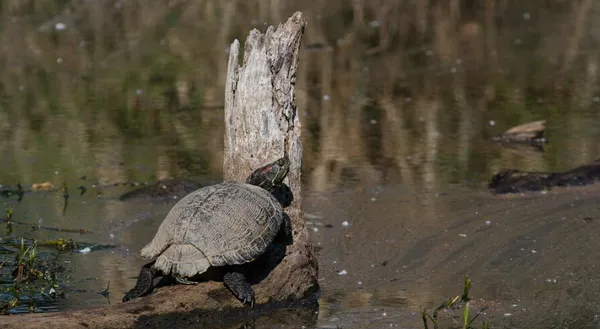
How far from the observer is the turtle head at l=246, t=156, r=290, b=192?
7.00m

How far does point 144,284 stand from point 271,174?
106cm

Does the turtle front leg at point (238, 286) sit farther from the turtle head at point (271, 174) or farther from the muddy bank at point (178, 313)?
the turtle head at point (271, 174)

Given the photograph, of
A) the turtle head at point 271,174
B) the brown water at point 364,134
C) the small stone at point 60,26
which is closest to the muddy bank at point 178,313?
the brown water at point 364,134

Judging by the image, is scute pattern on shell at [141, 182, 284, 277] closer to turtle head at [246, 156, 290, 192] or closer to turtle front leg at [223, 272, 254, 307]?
turtle front leg at [223, 272, 254, 307]

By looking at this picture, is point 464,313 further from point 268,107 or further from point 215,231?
point 268,107

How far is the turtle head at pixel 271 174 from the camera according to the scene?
23.0 feet

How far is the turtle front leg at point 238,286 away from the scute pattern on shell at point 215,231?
0.12 metres

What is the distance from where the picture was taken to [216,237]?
6473mm

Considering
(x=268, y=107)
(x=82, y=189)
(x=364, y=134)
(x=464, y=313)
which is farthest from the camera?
(x=364, y=134)

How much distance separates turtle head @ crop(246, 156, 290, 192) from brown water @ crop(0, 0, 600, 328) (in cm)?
80

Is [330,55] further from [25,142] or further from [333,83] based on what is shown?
[25,142]

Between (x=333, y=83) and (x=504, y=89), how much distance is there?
85.4 inches

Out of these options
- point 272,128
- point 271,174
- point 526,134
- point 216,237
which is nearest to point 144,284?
point 216,237

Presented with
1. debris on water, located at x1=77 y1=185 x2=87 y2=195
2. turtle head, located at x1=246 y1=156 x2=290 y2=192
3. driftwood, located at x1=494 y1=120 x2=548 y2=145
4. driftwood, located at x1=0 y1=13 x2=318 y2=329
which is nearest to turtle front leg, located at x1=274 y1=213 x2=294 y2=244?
driftwood, located at x1=0 y1=13 x2=318 y2=329
